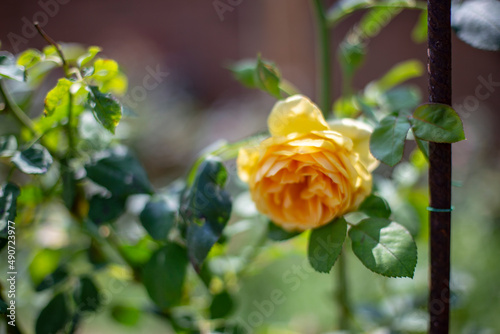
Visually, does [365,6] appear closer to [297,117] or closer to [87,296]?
[297,117]

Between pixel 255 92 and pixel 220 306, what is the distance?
325 centimetres

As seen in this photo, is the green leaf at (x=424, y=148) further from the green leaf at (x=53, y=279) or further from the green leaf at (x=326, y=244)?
the green leaf at (x=53, y=279)

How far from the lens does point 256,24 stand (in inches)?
152

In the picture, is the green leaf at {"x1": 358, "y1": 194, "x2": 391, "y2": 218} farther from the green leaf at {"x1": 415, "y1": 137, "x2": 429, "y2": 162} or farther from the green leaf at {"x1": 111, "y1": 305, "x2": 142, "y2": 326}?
the green leaf at {"x1": 111, "y1": 305, "x2": 142, "y2": 326}

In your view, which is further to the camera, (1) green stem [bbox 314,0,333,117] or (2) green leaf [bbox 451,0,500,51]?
(1) green stem [bbox 314,0,333,117]

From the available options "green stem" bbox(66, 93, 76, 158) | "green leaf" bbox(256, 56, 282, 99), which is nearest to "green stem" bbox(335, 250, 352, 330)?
"green leaf" bbox(256, 56, 282, 99)

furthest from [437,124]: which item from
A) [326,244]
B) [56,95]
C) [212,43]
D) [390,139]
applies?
[212,43]

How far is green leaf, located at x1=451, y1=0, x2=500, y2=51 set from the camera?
423mm

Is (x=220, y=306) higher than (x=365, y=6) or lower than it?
lower

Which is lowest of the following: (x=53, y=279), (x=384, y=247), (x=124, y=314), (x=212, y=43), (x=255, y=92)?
(x=255, y=92)

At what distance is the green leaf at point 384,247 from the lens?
1.18ft

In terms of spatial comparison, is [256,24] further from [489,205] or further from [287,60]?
[489,205]

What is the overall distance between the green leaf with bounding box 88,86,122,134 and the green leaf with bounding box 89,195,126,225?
129 millimetres

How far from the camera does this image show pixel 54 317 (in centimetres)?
50
